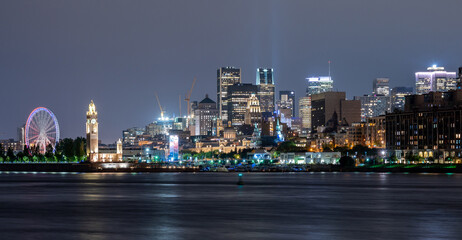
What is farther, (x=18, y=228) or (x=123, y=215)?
(x=123, y=215)

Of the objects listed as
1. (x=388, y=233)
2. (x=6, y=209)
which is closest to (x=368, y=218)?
(x=388, y=233)

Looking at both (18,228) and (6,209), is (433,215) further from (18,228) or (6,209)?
(6,209)

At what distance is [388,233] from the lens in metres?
45.6

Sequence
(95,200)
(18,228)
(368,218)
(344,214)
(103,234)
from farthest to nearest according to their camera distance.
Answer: (95,200) < (344,214) < (368,218) < (18,228) < (103,234)

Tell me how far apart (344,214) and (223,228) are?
14.6 m

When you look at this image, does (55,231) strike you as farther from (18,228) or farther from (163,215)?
(163,215)

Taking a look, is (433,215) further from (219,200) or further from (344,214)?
(219,200)

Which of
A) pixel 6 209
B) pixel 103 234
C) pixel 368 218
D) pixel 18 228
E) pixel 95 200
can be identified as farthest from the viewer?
pixel 95 200

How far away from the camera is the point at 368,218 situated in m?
56.1

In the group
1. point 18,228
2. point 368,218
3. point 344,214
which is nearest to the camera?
point 18,228

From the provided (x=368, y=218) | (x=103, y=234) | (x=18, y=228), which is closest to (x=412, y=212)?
(x=368, y=218)

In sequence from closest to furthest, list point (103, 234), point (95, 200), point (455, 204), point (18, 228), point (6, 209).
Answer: point (103, 234) < point (18, 228) < point (6, 209) < point (455, 204) < point (95, 200)

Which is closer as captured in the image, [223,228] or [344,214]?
[223,228]

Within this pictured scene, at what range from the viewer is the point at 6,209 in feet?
210
